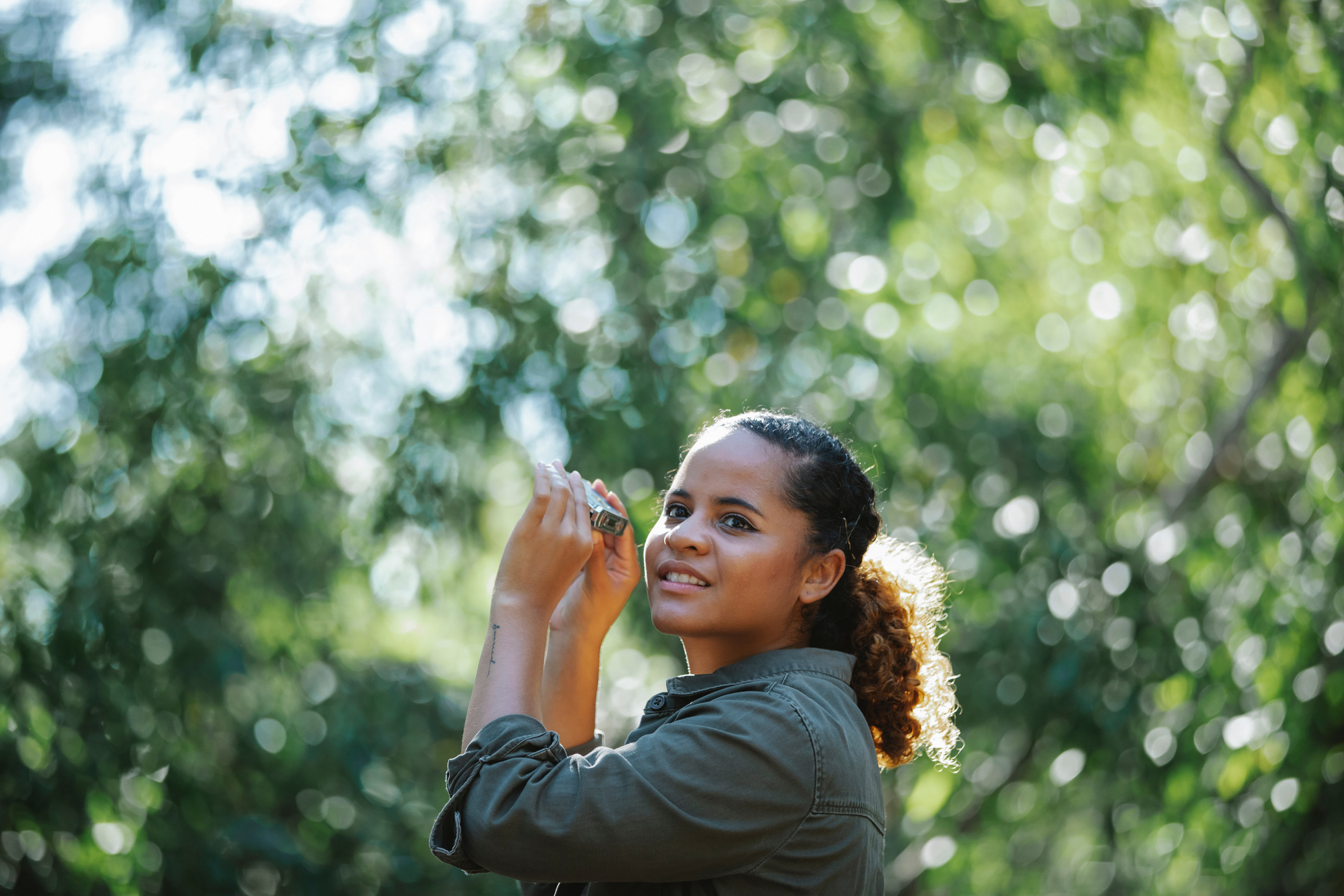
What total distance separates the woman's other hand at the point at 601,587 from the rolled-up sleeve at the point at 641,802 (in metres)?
0.46

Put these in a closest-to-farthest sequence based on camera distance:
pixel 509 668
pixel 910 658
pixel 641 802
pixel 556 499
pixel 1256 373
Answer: pixel 641 802 < pixel 509 668 < pixel 556 499 < pixel 910 658 < pixel 1256 373

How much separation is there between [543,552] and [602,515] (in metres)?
0.17

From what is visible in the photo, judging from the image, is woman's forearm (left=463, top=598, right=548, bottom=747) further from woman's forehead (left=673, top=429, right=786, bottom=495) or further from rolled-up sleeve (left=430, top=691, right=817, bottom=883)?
woman's forehead (left=673, top=429, right=786, bottom=495)

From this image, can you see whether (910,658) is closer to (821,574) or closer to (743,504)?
(821,574)

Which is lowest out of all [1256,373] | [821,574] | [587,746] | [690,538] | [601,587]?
[1256,373]

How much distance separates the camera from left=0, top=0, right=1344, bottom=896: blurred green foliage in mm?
3150

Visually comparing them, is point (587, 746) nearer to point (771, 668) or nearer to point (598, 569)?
point (598, 569)

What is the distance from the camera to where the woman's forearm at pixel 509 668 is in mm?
1295

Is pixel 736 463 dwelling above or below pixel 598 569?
above

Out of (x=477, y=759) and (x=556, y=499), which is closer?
(x=477, y=759)

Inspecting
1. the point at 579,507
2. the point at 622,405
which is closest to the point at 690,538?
the point at 579,507

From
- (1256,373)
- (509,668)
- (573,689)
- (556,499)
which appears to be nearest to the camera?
(509,668)

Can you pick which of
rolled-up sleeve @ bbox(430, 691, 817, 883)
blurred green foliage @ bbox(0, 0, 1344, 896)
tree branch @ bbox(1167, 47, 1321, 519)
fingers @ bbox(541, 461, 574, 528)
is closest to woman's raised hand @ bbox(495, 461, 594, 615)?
fingers @ bbox(541, 461, 574, 528)

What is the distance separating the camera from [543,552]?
1399 mm
